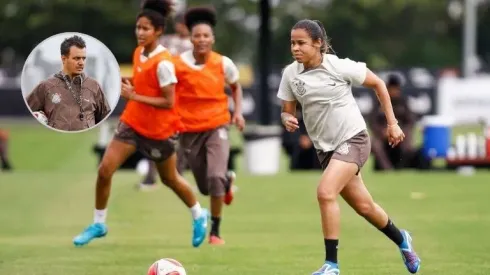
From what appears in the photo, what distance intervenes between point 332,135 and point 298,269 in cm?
118

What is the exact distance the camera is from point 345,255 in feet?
40.0

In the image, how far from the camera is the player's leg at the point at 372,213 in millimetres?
10578

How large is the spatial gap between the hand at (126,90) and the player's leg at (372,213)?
2194mm

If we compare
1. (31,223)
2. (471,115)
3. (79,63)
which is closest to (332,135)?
(79,63)

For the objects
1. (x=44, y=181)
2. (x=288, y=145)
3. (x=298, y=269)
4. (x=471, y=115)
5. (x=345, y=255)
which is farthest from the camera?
(x=471, y=115)

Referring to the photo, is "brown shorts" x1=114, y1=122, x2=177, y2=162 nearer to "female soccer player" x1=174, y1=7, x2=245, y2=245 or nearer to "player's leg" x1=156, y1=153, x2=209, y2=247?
"player's leg" x1=156, y1=153, x2=209, y2=247

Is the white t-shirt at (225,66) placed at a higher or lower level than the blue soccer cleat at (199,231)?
higher

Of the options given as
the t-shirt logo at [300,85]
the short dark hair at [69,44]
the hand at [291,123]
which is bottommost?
the hand at [291,123]

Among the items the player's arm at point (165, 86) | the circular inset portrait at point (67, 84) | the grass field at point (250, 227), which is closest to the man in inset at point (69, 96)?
the circular inset portrait at point (67, 84)

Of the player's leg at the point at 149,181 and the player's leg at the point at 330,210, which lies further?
the player's leg at the point at 149,181

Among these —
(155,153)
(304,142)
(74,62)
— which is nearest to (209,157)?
(155,153)

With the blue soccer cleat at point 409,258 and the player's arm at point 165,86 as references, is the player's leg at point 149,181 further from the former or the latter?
the blue soccer cleat at point 409,258

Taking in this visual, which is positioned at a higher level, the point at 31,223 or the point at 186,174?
the point at 31,223

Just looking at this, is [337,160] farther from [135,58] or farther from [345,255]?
[135,58]
